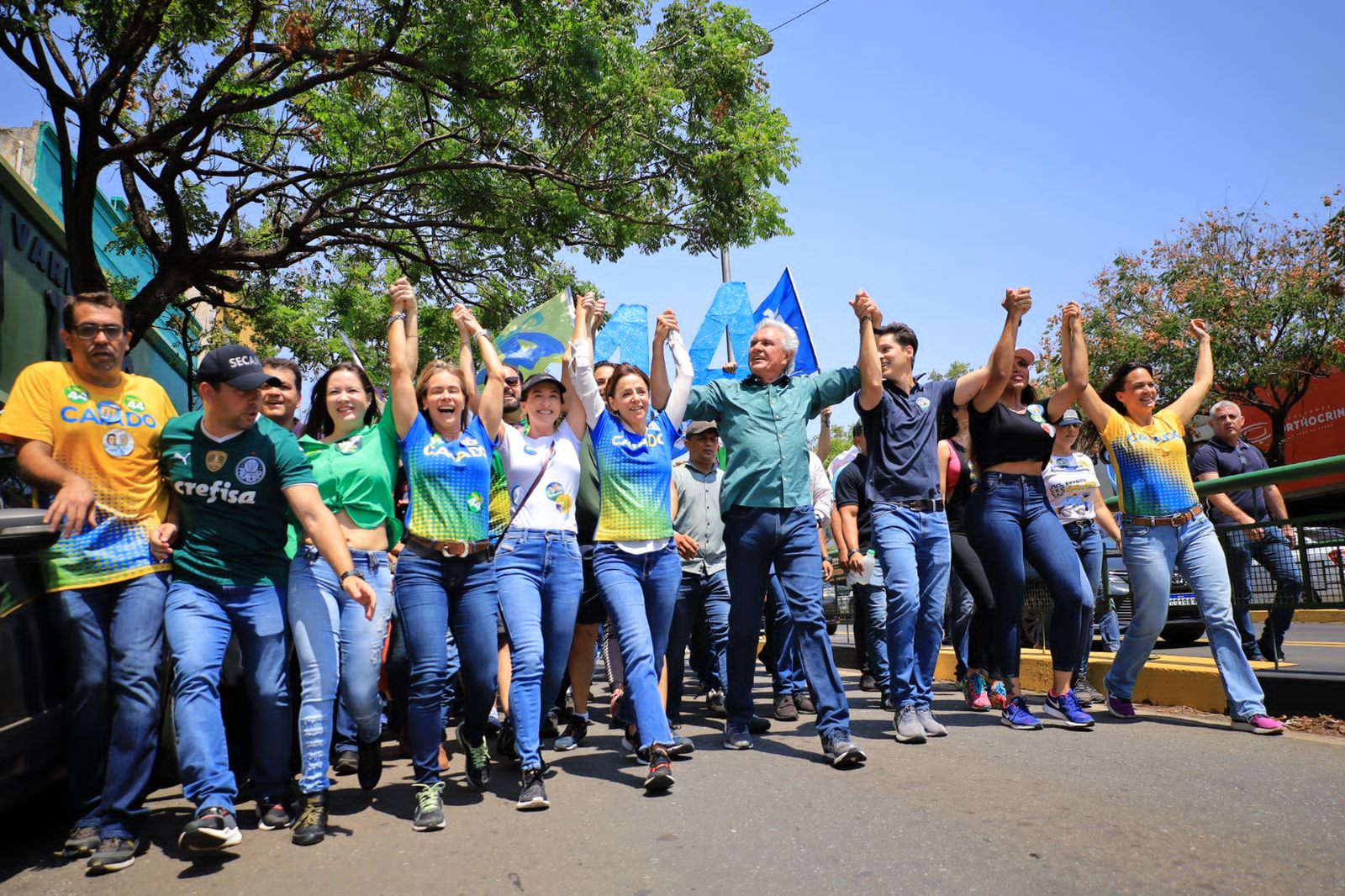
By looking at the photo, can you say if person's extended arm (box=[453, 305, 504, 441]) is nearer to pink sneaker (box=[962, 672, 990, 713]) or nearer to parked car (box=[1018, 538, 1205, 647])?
pink sneaker (box=[962, 672, 990, 713])

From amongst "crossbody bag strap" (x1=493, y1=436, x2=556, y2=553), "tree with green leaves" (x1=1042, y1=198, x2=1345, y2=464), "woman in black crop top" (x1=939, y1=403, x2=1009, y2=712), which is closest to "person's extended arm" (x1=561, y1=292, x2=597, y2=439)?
"crossbody bag strap" (x1=493, y1=436, x2=556, y2=553)

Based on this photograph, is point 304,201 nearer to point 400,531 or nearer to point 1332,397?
point 400,531

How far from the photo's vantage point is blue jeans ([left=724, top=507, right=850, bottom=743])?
507 centimetres

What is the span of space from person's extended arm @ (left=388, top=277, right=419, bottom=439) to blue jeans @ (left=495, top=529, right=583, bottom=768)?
0.73 meters

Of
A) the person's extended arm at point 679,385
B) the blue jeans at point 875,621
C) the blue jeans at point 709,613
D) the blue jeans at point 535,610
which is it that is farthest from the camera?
the blue jeans at point 875,621

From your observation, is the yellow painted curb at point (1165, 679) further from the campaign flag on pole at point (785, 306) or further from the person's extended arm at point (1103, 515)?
the campaign flag on pole at point (785, 306)

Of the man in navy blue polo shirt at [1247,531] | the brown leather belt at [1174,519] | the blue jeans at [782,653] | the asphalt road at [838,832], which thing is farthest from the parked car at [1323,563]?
the blue jeans at [782,653]

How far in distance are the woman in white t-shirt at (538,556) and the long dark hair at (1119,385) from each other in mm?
3276

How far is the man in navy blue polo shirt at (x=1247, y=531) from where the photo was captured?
6.21 metres

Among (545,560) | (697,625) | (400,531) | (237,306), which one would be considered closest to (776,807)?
(545,560)

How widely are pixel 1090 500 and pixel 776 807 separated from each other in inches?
157

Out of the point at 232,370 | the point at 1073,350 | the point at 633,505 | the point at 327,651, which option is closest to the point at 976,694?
the point at 1073,350

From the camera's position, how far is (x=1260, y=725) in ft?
18.0

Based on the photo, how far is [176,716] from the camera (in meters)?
3.86
